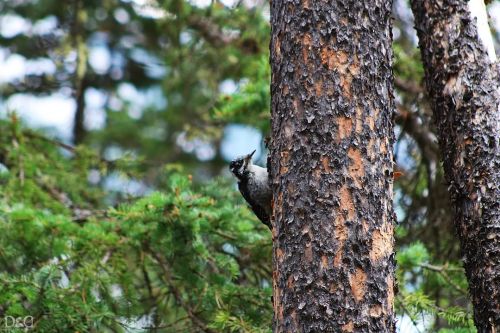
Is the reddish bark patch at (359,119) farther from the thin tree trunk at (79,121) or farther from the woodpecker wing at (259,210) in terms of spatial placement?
the thin tree trunk at (79,121)

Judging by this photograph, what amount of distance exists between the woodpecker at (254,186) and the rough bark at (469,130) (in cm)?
108

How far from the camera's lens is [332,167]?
2.99 meters

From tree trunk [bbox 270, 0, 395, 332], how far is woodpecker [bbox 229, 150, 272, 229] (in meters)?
1.02

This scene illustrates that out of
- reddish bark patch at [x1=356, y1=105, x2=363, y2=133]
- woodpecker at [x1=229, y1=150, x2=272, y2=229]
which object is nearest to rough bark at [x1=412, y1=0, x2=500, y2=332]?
reddish bark patch at [x1=356, y1=105, x2=363, y2=133]

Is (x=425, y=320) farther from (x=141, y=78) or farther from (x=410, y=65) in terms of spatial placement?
(x=141, y=78)

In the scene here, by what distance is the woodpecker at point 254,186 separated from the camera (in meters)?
4.21

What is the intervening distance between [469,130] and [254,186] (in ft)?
4.62

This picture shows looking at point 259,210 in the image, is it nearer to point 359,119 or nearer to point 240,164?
point 240,164

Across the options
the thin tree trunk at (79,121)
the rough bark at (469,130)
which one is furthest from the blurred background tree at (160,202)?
the rough bark at (469,130)

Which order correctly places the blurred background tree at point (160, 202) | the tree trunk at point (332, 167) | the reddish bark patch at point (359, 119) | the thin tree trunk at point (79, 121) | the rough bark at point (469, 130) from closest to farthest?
1. the tree trunk at point (332, 167)
2. the reddish bark patch at point (359, 119)
3. the rough bark at point (469, 130)
4. the blurred background tree at point (160, 202)
5. the thin tree trunk at point (79, 121)

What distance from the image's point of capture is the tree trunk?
288cm

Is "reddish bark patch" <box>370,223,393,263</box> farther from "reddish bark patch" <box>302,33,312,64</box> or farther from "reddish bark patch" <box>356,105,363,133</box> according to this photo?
"reddish bark patch" <box>302,33,312,64</box>

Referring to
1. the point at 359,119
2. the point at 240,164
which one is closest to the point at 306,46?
the point at 359,119

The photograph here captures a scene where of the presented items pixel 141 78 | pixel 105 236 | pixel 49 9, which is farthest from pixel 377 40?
pixel 141 78
